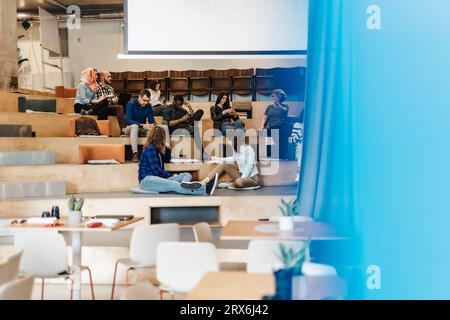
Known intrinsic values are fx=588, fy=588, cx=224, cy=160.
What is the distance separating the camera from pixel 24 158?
7.89 m

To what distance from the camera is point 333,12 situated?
15.0 ft

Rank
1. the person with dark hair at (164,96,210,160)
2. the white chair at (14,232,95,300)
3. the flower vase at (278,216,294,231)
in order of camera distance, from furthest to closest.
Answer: the person with dark hair at (164,96,210,160) → the white chair at (14,232,95,300) → the flower vase at (278,216,294,231)

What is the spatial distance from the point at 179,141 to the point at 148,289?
642 cm

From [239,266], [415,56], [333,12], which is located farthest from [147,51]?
[415,56]

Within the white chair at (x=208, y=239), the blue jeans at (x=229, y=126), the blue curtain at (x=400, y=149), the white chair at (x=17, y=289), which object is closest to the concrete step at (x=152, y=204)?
the white chair at (x=208, y=239)

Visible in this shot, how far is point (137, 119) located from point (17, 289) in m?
6.38

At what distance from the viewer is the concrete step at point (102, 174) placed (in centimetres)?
774

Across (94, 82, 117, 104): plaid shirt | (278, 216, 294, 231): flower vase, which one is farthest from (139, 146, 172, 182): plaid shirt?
(278, 216, 294, 231): flower vase

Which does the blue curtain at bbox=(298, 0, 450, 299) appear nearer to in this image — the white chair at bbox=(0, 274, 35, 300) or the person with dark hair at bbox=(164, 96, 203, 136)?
the white chair at bbox=(0, 274, 35, 300)

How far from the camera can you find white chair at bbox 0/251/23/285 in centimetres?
357

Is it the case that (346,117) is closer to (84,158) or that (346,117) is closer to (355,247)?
(355,247)

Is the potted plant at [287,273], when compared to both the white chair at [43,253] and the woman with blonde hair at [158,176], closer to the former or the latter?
the white chair at [43,253]

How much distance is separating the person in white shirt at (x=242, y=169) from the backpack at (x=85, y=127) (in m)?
2.20

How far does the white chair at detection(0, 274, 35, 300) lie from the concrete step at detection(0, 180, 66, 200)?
4.41 metres
